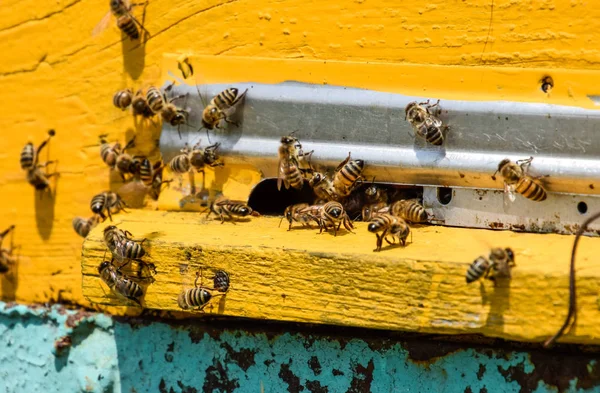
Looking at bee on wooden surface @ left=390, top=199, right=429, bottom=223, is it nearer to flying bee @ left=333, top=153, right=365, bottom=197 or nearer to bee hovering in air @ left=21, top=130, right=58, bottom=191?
flying bee @ left=333, top=153, right=365, bottom=197

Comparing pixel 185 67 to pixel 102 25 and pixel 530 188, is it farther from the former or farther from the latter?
pixel 530 188

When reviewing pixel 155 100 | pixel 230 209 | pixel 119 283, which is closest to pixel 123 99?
pixel 155 100

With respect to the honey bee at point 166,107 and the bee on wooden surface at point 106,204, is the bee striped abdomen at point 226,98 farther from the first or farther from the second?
the bee on wooden surface at point 106,204

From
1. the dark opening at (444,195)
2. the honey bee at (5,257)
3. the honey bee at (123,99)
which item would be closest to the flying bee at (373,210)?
the dark opening at (444,195)

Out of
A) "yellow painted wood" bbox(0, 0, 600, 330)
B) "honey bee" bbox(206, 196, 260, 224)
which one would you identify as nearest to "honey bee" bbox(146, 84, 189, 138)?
"yellow painted wood" bbox(0, 0, 600, 330)

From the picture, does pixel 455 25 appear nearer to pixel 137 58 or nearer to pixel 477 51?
pixel 477 51

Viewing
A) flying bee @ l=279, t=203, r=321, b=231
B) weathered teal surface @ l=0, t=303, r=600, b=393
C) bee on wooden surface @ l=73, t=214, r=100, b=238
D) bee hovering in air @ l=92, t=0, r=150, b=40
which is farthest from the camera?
bee on wooden surface @ l=73, t=214, r=100, b=238
